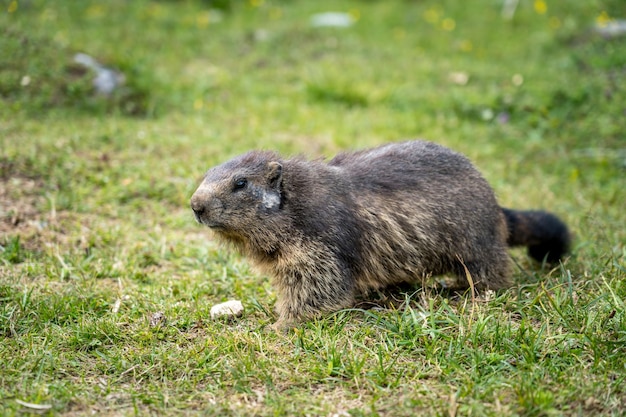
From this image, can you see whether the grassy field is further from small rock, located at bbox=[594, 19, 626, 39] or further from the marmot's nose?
the marmot's nose

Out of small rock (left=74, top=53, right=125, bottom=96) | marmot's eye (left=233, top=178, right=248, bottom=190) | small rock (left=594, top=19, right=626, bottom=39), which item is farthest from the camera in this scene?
small rock (left=594, top=19, right=626, bottom=39)

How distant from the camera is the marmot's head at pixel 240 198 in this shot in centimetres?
436

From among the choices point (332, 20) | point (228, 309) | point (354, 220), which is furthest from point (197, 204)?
point (332, 20)

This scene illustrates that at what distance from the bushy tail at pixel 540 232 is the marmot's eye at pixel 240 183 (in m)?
2.14

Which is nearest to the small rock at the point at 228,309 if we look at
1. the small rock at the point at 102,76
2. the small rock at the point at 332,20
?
the small rock at the point at 102,76

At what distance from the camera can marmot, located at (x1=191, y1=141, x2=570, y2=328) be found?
4.41 metres

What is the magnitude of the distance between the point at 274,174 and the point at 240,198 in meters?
0.28

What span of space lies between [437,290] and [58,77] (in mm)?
5473

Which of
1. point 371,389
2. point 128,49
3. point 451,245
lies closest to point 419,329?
point 371,389

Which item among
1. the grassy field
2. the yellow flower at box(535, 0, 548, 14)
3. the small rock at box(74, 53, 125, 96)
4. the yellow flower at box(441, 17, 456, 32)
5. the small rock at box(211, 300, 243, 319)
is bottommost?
the small rock at box(211, 300, 243, 319)

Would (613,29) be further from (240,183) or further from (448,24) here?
(240,183)

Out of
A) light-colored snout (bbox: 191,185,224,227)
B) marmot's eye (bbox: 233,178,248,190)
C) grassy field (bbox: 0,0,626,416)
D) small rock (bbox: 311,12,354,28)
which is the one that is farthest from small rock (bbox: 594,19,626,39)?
light-colored snout (bbox: 191,185,224,227)

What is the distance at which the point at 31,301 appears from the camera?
438 cm

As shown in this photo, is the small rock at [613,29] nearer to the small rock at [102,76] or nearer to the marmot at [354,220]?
the marmot at [354,220]
